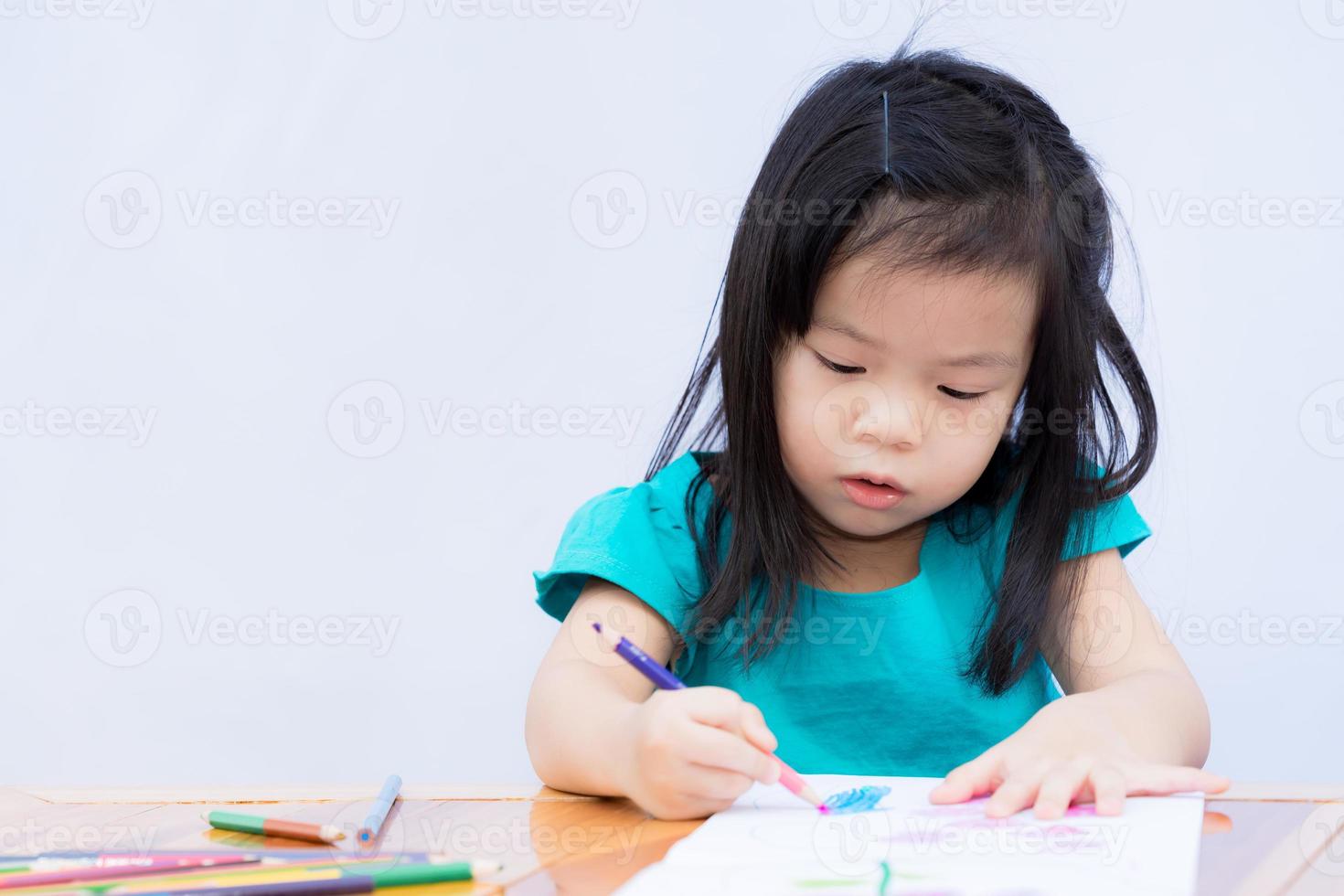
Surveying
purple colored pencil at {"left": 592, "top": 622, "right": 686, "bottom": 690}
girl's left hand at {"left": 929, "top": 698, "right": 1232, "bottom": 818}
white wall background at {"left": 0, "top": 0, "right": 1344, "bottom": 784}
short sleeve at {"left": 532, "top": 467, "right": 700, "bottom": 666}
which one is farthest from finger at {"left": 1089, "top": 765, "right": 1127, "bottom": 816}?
white wall background at {"left": 0, "top": 0, "right": 1344, "bottom": 784}

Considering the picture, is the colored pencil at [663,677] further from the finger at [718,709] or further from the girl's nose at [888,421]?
the girl's nose at [888,421]

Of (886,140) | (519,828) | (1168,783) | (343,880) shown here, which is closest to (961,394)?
(886,140)

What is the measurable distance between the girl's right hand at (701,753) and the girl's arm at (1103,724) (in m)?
0.10

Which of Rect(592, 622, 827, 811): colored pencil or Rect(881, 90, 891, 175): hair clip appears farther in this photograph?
Rect(881, 90, 891, 175): hair clip

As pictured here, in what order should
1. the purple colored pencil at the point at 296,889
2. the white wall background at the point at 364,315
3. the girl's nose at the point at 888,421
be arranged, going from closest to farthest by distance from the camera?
the purple colored pencil at the point at 296,889 < the girl's nose at the point at 888,421 < the white wall background at the point at 364,315

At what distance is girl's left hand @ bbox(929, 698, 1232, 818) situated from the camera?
645 mm

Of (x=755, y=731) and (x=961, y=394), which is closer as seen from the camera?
(x=755, y=731)

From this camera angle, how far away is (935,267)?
0.83m

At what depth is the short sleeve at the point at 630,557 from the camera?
89 cm

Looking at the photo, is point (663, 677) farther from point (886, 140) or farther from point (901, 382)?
point (886, 140)

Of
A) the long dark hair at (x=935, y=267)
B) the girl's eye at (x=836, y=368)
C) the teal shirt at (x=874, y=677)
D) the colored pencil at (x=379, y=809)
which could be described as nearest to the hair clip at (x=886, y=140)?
the long dark hair at (x=935, y=267)

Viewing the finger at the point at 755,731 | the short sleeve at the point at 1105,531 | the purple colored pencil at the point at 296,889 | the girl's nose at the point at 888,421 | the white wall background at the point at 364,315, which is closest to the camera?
the purple colored pencil at the point at 296,889

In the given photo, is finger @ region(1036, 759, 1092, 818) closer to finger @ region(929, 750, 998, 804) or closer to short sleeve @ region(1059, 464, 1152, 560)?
finger @ region(929, 750, 998, 804)

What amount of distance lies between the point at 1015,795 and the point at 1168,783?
0.08 meters
